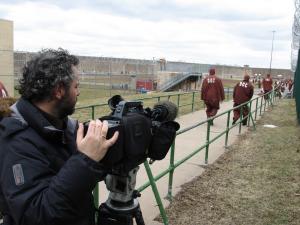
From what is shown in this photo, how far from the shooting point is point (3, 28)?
17766mm

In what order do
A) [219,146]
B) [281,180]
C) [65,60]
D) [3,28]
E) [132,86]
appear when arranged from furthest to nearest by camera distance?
1. [132,86]
2. [3,28]
3. [219,146]
4. [281,180]
5. [65,60]

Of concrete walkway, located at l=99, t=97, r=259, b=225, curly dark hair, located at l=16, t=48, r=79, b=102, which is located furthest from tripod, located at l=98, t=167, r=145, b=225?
concrete walkway, located at l=99, t=97, r=259, b=225

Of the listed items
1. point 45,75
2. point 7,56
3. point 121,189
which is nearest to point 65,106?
point 45,75

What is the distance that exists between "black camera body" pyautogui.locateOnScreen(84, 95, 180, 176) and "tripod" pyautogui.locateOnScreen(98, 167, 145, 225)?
107mm

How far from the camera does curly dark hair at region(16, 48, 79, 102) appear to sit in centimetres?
162

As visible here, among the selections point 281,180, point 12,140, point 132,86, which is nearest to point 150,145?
point 12,140

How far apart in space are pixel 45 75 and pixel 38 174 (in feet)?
1.29

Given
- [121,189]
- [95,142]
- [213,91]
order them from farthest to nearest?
[213,91]
[121,189]
[95,142]

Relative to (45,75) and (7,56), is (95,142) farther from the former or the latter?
(7,56)

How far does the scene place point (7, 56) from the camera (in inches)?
637

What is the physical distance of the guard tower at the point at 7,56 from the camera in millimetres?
15750

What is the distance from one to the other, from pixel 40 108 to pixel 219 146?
6.94 meters

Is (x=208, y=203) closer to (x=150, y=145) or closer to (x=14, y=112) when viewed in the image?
(x=150, y=145)

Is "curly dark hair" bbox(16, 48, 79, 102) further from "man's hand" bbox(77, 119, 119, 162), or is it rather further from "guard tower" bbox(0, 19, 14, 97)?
"guard tower" bbox(0, 19, 14, 97)
